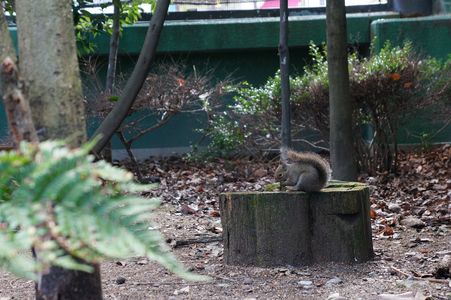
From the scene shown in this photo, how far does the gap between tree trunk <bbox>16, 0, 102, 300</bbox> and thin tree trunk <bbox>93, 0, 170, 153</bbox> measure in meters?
2.54

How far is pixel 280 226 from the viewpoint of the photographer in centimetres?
558

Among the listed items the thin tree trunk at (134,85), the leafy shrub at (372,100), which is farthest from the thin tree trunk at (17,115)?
the leafy shrub at (372,100)

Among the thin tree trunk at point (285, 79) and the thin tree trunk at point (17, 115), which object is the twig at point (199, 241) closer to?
the thin tree trunk at point (285, 79)

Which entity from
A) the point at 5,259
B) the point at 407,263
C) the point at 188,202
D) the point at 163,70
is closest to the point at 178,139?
the point at 163,70

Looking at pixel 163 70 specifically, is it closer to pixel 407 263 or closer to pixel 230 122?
pixel 230 122

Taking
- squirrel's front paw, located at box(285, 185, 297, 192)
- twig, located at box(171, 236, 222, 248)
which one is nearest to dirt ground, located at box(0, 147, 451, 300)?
twig, located at box(171, 236, 222, 248)

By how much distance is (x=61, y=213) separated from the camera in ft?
4.61

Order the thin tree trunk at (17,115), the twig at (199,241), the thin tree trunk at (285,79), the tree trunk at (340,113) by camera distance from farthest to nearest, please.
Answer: the thin tree trunk at (285,79) < the tree trunk at (340,113) < the twig at (199,241) < the thin tree trunk at (17,115)

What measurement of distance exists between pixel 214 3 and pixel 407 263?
10078 millimetres

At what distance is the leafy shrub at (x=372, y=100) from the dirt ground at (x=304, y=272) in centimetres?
212

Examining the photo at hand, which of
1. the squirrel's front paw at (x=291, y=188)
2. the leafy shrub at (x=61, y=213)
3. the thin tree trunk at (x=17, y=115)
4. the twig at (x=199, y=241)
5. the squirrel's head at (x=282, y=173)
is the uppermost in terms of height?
the thin tree trunk at (x=17, y=115)

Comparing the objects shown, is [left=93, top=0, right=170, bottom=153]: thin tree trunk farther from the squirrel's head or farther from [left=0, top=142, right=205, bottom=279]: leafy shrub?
[left=0, top=142, right=205, bottom=279]: leafy shrub

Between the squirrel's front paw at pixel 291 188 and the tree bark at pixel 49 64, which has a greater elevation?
the tree bark at pixel 49 64

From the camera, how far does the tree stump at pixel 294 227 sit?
557 cm
